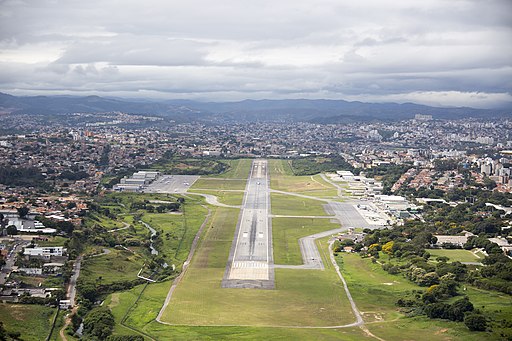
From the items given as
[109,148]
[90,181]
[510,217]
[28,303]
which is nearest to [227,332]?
[28,303]

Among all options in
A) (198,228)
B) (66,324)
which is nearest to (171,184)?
(198,228)

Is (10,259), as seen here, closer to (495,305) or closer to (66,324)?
(66,324)

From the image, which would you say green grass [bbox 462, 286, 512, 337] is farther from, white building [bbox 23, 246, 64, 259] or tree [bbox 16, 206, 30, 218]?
tree [bbox 16, 206, 30, 218]

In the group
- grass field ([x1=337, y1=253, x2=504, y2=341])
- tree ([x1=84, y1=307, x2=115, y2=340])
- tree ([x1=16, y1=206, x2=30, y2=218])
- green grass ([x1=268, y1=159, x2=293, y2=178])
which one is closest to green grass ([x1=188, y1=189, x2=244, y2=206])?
green grass ([x1=268, y1=159, x2=293, y2=178])

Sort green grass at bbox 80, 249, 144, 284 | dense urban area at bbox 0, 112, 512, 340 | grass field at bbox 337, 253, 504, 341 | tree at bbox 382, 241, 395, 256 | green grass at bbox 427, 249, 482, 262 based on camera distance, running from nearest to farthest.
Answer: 1. grass field at bbox 337, 253, 504, 341
2. dense urban area at bbox 0, 112, 512, 340
3. green grass at bbox 80, 249, 144, 284
4. green grass at bbox 427, 249, 482, 262
5. tree at bbox 382, 241, 395, 256

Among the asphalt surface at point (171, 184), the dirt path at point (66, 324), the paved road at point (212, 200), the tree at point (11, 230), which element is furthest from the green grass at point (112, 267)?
the asphalt surface at point (171, 184)
